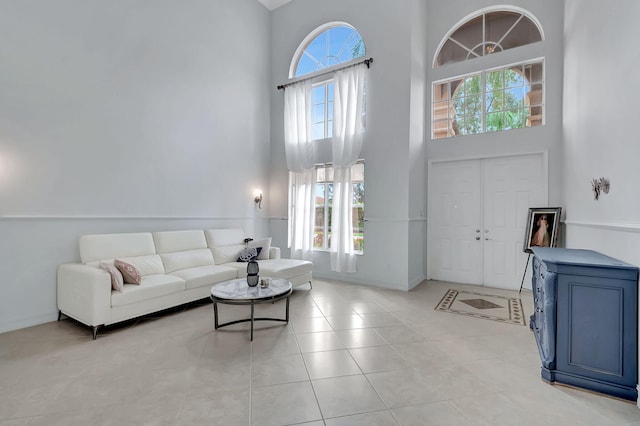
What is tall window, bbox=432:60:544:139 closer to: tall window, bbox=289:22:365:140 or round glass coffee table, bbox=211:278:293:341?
tall window, bbox=289:22:365:140

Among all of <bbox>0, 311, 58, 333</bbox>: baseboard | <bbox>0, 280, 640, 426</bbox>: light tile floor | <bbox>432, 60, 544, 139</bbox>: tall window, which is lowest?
<bbox>0, 280, 640, 426</bbox>: light tile floor

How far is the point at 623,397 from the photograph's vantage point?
2021mm

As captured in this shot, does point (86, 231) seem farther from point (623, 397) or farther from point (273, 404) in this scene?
point (623, 397)

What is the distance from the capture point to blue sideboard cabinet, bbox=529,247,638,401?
2.02 metres

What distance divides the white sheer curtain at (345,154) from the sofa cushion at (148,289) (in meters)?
2.80

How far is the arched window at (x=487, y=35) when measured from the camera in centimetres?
496

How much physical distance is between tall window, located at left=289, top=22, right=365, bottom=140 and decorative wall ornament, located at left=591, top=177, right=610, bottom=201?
415 centimetres

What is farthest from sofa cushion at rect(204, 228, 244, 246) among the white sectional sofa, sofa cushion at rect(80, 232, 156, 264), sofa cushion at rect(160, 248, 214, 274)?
sofa cushion at rect(80, 232, 156, 264)

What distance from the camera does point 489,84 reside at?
17.2 ft

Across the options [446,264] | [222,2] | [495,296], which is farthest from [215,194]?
[495,296]

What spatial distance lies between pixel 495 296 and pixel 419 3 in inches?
203

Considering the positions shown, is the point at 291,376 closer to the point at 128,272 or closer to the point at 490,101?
the point at 128,272

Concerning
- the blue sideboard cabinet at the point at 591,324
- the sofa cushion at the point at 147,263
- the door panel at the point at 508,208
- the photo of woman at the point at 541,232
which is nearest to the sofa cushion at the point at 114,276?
the sofa cushion at the point at 147,263

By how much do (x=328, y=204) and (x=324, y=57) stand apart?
121 inches
